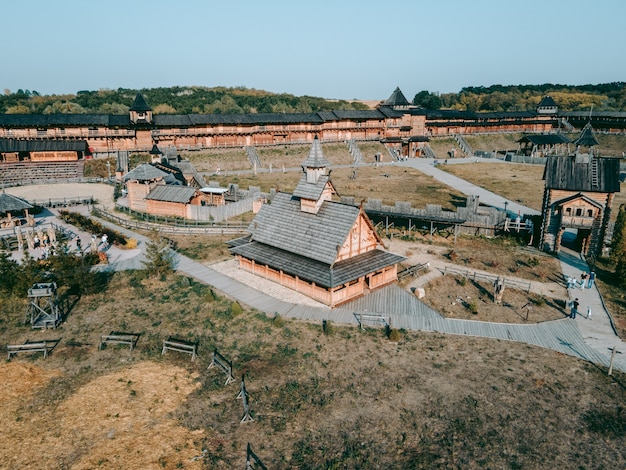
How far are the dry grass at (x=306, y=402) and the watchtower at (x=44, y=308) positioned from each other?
1025 mm

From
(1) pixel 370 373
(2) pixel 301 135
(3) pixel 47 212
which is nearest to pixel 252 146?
(2) pixel 301 135

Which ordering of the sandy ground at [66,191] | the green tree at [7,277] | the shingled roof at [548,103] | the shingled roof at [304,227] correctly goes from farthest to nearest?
the shingled roof at [548,103]
the sandy ground at [66,191]
the green tree at [7,277]
the shingled roof at [304,227]

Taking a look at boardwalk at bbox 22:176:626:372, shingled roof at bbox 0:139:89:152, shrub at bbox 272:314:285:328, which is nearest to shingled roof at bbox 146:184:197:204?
boardwalk at bbox 22:176:626:372

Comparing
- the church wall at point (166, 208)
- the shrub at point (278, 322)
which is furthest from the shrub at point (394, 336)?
the church wall at point (166, 208)

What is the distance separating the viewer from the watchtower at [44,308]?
2641 cm

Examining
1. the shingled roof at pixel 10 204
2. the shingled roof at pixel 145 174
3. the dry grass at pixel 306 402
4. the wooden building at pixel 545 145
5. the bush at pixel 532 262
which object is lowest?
the dry grass at pixel 306 402

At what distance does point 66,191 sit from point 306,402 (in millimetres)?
55208

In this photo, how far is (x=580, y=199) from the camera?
38688 mm

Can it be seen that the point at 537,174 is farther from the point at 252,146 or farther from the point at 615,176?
the point at 252,146

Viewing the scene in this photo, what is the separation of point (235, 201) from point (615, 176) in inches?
1564

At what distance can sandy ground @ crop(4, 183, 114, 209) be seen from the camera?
5703 centimetres

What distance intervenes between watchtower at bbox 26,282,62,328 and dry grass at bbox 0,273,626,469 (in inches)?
40.4

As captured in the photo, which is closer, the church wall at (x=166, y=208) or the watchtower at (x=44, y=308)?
the watchtower at (x=44, y=308)

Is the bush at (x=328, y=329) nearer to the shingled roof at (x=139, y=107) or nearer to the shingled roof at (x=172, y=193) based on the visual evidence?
the shingled roof at (x=172, y=193)
